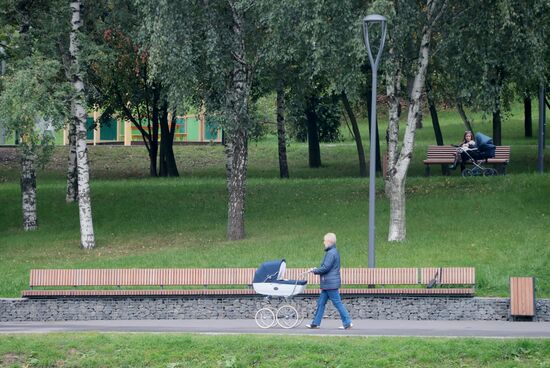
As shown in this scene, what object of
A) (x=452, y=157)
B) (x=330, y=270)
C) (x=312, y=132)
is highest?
(x=312, y=132)

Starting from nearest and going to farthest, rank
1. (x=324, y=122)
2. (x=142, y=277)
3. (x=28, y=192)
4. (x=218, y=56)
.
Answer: (x=142, y=277), (x=218, y=56), (x=28, y=192), (x=324, y=122)

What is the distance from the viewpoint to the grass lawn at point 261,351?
16.4 meters

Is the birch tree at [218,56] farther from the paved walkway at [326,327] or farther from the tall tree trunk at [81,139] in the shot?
the paved walkway at [326,327]

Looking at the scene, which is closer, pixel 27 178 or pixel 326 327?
pixel 326 327

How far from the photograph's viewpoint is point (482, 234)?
25938 mm

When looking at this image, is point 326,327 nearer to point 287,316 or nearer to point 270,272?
point 287,316

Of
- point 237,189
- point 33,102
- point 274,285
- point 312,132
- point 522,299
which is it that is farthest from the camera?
point 312,132

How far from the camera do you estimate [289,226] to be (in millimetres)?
28938

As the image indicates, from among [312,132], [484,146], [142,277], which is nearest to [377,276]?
[142,277]

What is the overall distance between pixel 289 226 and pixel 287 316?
9743 mm

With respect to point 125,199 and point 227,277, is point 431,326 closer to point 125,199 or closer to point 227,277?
point 227,277

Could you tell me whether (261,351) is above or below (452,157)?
below

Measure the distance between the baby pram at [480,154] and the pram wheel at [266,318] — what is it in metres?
16.4

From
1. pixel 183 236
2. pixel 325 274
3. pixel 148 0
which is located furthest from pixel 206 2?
pixel 325 274
